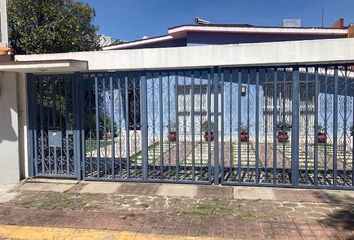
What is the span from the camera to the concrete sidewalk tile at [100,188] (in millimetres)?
6417

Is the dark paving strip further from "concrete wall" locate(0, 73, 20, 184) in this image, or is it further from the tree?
the tree

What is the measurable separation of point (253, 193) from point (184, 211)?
148cm

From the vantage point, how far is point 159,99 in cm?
673

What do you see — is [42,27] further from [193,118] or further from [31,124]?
[193,118]

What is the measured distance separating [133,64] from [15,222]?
3.36 meters

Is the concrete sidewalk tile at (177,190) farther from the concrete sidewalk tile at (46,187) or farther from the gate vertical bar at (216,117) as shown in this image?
the concrete sidewalk tile at (46,187)

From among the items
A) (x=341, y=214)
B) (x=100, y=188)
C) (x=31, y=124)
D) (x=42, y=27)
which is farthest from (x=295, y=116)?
(x=42, y=27)

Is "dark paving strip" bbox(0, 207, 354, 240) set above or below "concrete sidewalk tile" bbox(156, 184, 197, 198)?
below

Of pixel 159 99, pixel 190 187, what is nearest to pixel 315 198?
pixel 190 187

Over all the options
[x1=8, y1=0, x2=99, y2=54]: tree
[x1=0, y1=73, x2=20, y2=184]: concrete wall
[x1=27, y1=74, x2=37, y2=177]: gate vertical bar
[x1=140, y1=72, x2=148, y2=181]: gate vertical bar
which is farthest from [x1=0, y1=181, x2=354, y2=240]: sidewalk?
[x1=8, y1=0, x2=99, y2=54]: tree

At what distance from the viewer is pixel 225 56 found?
617 cm

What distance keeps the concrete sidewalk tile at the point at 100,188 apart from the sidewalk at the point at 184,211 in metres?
0.02

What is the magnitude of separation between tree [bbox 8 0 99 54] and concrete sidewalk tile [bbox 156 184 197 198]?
812cm

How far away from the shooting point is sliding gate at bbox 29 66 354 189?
20.3 ft
